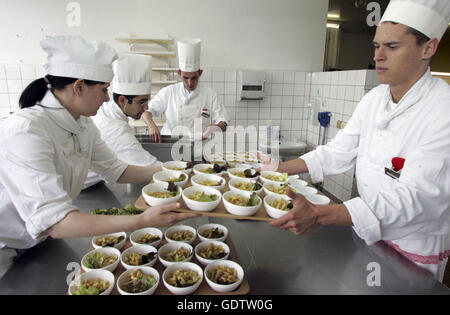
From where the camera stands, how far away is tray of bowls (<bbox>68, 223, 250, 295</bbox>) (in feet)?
3.45

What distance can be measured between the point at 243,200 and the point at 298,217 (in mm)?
278

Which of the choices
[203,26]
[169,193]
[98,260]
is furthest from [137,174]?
[203,26]

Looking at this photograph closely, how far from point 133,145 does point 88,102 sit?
874 mm

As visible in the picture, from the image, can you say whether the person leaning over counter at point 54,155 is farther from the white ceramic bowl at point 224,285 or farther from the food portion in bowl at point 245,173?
the food portion in bowl at point 245,173

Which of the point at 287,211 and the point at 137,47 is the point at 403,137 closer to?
the point at 287,211

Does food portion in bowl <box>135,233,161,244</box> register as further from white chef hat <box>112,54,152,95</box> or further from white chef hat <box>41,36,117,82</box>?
white chef hat <box>112,54,152,95</box>

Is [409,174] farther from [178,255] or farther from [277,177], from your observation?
[178,255]

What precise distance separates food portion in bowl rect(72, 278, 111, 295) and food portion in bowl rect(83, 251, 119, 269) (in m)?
0.07

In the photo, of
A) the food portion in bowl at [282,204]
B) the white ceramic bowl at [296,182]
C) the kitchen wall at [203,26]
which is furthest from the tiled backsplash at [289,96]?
the food portion in bowl at [282,204]

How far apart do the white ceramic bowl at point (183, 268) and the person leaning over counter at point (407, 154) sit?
36cm

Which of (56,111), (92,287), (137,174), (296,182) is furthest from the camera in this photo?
(137,174)

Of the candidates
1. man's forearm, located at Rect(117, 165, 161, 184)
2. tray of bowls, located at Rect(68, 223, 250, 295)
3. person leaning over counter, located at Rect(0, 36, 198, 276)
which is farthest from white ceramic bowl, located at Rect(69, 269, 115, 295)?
man's forearm, located at Rect(117, 165, 161, 184)

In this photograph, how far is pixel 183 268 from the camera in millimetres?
1157
